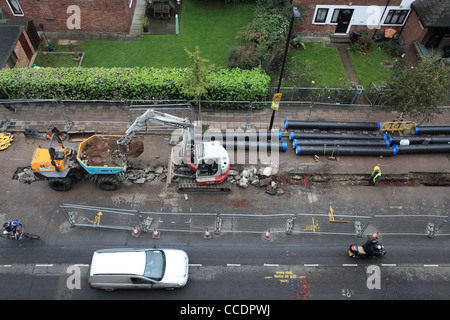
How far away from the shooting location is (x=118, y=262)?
13.1m

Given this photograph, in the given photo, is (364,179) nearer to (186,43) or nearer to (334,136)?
(334,136)

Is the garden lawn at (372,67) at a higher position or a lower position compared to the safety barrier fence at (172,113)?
higher

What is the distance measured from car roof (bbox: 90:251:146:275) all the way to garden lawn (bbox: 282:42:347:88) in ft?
48.0

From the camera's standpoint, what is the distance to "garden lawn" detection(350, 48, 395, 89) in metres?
22.8

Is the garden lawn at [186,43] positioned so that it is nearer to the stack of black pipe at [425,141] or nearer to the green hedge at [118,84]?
the green hedge at [118,84]

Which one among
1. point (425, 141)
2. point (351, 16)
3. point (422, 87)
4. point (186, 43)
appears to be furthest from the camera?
point (186, 43)

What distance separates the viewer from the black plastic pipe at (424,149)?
18391 millimetres

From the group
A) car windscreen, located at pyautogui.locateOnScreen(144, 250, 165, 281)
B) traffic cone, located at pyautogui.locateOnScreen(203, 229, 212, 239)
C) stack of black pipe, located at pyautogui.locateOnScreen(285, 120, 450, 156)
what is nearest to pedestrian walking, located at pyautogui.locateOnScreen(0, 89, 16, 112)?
car windscreen, located at pyautogui.locateOnScreen(144, 250, 165, 281)

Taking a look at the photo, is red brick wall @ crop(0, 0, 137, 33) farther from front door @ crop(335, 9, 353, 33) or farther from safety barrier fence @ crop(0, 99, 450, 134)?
front door @ crop(335, 9, 353, 33)

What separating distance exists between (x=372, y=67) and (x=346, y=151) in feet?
29.8

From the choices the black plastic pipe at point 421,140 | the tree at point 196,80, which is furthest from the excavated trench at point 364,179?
the tree at point 196,80

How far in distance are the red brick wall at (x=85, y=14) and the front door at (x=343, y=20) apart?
15.8m

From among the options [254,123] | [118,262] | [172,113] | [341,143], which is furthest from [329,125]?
[118,262]
